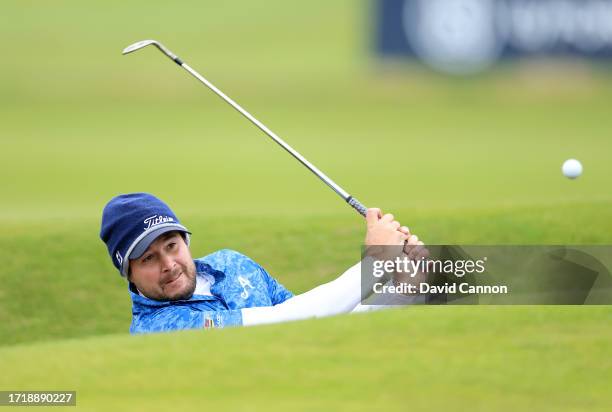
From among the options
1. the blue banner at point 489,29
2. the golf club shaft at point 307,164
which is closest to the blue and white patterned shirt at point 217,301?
the golf club shaft at point 307,164

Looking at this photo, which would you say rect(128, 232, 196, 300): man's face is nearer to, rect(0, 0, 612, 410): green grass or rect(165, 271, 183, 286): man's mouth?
rect(165, 271, 183, 286): man's mouth

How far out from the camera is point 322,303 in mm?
4797

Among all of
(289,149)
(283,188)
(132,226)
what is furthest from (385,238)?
(283,188)

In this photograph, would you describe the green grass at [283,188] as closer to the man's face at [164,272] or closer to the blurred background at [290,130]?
the blurred background at [290,130]

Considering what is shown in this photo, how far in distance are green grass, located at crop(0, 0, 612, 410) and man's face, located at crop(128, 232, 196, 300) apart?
34cm

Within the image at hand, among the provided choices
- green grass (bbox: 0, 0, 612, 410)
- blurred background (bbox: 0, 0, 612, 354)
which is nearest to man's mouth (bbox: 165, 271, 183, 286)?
green grass (bbox: 0, 0, 612, 410)

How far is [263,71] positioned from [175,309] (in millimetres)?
20913

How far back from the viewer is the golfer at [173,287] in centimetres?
480

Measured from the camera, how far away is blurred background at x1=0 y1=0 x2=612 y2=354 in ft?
23.3

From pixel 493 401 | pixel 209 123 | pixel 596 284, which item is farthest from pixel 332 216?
pixel 209 123

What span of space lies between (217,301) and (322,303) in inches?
18.9

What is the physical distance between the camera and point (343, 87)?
24.3m

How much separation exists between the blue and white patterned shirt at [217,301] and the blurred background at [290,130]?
4.47ft

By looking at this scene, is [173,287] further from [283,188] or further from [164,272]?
[283,188]
